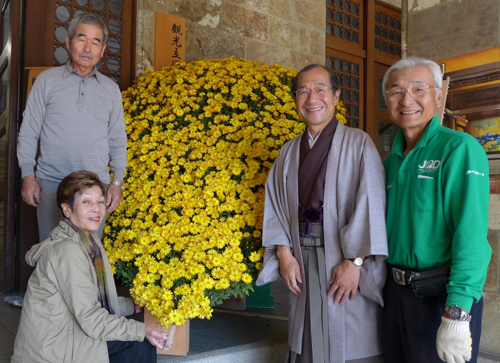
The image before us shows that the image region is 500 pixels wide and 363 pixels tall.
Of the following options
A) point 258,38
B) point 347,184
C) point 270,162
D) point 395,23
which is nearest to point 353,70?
point 395,23

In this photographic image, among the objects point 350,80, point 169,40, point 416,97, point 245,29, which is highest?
point 245,29

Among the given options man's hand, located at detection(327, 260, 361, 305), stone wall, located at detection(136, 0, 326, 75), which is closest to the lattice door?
stone wall, located at detection(136, 0, 326, 75)

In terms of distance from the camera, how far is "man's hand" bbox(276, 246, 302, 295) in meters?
2.18

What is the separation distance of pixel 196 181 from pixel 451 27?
1.97 metres

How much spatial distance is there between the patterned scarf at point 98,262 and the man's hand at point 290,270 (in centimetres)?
84

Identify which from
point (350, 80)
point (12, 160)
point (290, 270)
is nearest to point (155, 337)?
point (290, 270)

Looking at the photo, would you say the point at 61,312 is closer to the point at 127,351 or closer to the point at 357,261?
the point at 127,351

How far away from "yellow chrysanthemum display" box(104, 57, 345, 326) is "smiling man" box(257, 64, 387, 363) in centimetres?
29

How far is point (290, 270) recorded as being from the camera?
2189 millimetres

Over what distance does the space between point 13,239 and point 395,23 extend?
6.17 meters

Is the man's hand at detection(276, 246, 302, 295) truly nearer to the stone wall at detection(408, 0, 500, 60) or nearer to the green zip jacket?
the green zip jacket

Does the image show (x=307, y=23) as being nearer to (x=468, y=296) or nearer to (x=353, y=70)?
(x=353, y=70)

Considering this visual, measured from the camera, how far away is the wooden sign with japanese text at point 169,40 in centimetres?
428

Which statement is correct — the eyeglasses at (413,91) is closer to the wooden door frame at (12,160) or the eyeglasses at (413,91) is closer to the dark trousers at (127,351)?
the dark trousers at (127,351)
